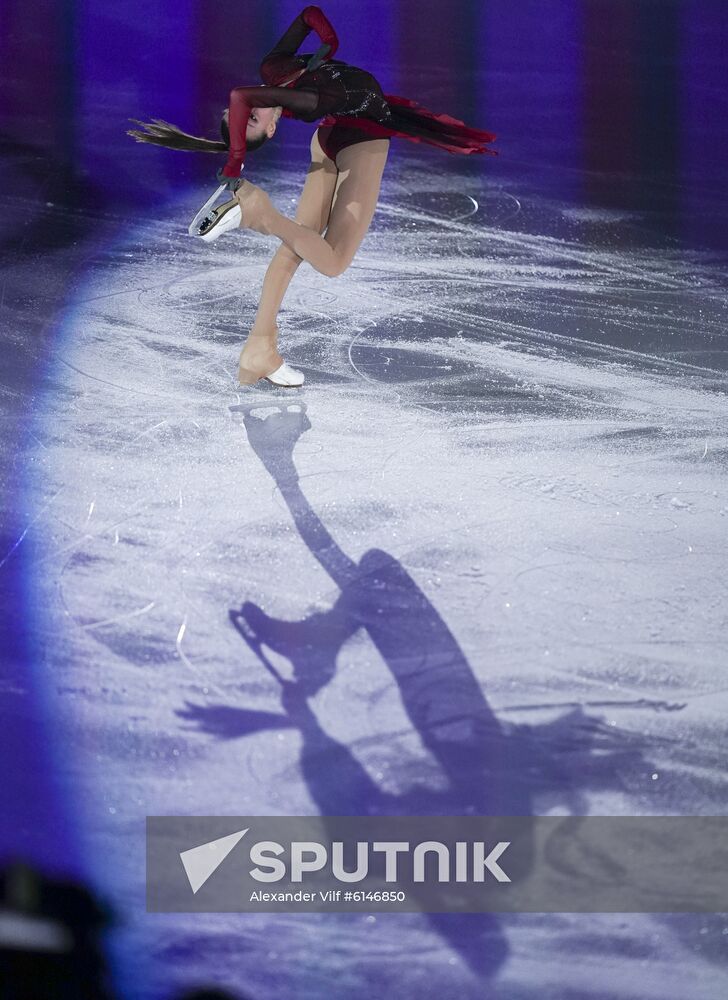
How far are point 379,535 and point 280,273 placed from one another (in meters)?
0.68

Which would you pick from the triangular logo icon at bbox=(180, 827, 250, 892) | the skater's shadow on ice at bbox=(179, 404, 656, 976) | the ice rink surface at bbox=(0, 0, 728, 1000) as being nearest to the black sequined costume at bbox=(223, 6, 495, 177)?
the ice rink surface at bbox=(0, 0, 728, 1000)

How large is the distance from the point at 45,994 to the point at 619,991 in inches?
44.8

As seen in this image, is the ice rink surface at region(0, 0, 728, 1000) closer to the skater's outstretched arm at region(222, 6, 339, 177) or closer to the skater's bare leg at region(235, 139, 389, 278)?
the skater's bare leg at region(235, 139, 389, 278)

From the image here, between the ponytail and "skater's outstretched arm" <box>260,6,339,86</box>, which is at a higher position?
"skater's outstretched arm" <box>260,6,339,86</box>

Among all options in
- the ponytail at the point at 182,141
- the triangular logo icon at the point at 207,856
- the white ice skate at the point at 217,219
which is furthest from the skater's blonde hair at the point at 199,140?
the triangular logo icon at the point at 207,856

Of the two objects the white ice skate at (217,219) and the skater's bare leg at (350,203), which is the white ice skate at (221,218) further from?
the skater's bare leg at (350,203)

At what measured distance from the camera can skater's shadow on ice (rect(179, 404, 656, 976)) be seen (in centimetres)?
230

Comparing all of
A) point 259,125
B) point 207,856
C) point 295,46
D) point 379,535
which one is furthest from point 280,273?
point 207,856

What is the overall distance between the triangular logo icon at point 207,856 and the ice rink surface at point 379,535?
3.1 inches

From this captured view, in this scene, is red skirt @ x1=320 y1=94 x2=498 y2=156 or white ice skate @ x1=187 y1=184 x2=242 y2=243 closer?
white ice skate @ x1=187 y1=184 x2=242 y2=243

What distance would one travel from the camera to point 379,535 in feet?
8.18

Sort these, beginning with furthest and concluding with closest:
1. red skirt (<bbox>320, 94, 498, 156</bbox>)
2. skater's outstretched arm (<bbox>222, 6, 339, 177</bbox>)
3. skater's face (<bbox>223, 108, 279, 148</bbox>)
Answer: red skirt (<bbox>320, 94, 498, 156</bbox>), skater's face (<bbox>223, 108, 279, 148</bbox>), skater's outstretched arm (<bbox>222, 6, 339, 177</bbox>)

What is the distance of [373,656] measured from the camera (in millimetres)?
2375

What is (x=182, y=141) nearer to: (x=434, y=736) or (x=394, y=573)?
(x=394, y=573)
